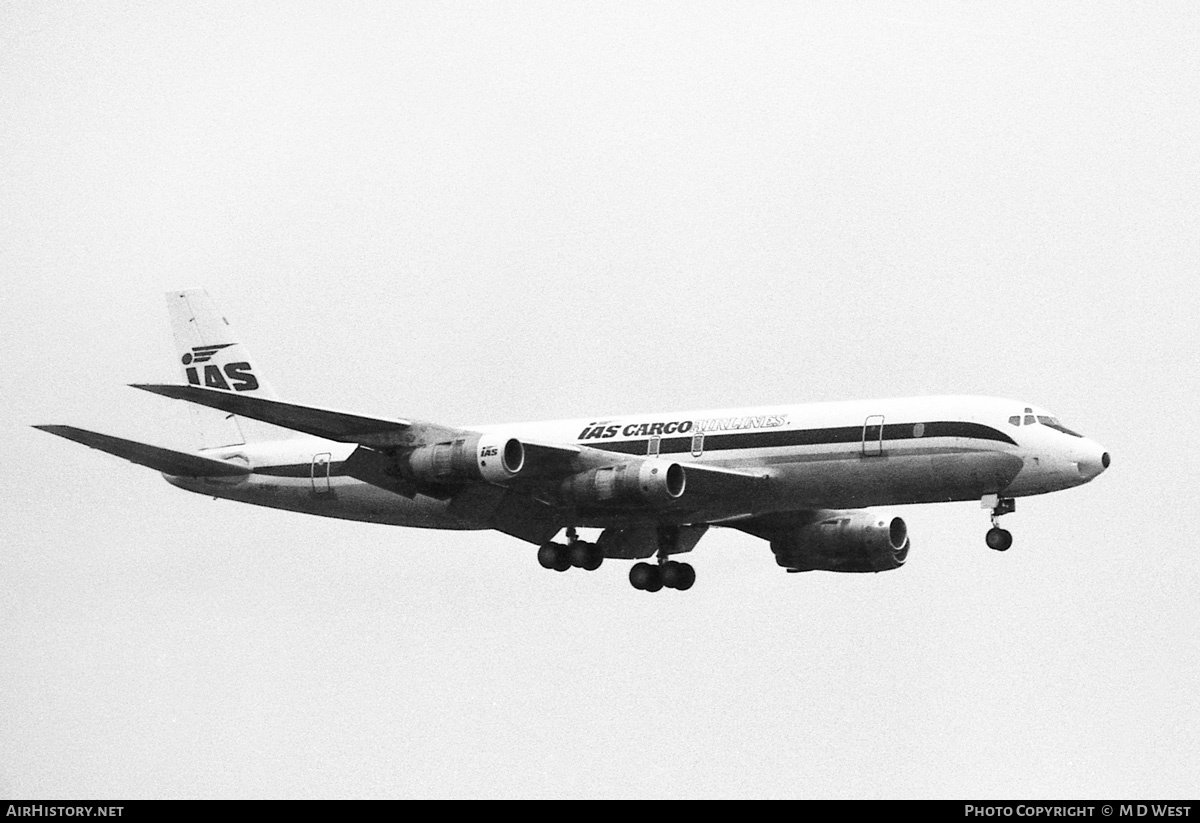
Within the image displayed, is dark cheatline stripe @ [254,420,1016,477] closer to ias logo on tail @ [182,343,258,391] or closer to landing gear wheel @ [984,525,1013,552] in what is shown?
landing gear wheel @ [984,525,1013,552]

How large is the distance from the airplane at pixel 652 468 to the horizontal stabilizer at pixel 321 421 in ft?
0.14

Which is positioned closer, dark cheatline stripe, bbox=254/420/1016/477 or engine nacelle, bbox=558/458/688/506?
dark cheatline stripe, bbox=254/420/1016/477

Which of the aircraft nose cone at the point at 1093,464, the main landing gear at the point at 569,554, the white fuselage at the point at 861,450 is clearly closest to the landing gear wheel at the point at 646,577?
the main landing gear at the point at 569,554

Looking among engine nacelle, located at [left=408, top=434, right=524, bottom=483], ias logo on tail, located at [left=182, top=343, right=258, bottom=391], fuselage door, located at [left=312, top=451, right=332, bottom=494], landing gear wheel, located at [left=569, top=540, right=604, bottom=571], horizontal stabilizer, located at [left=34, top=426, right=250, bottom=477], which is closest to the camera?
engine nacelle, located at [left=408, top=434, right=524, bottom=483]

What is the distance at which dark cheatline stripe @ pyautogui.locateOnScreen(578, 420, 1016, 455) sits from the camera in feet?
168

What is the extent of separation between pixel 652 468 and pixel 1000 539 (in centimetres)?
824

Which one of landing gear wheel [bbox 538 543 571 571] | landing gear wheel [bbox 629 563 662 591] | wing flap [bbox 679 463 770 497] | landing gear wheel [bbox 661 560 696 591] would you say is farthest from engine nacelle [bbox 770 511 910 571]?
landing gear wheel [bbox 538 543 571 571]

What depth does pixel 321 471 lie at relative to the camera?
188 ft

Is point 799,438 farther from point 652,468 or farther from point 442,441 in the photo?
point 442,441

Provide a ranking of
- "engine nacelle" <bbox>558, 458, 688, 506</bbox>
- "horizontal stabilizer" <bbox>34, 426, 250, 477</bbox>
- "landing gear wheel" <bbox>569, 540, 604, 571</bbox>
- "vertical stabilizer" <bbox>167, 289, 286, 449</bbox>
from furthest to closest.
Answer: "vertical stabilizer" <bbox>167, 289, 286, 449</bbox>, "landing gear wheel" <bbox>569, 540, 604, 571</bbox>, "horizontal stabilizer" <bbox>34, 426, 250, 477</bbox>, "engine nacelle" <bbox>558, 458, 688, 506</bbox>

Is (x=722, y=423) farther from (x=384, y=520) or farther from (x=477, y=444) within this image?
(x=384, y=520)

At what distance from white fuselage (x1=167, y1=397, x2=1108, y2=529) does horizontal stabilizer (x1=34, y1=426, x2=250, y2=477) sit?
250 inches

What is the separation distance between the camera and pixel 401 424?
52188 mm
